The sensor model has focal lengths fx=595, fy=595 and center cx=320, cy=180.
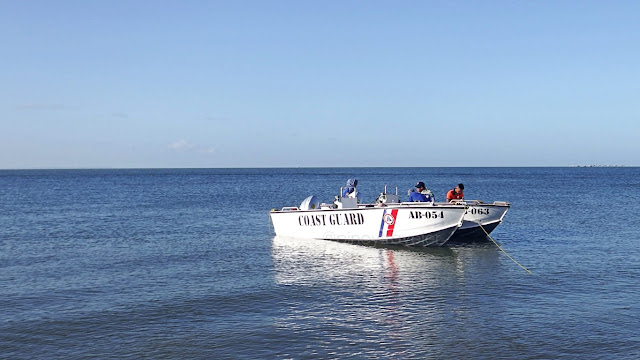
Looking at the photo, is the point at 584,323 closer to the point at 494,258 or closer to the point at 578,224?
the point at 494,258

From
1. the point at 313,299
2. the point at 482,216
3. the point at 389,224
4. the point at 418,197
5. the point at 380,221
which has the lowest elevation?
the point at 313,299

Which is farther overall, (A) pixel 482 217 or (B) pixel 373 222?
(A) pixel 482 217

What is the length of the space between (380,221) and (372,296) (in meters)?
9.70

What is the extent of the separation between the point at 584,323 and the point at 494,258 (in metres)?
10.2

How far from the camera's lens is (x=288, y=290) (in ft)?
58.7

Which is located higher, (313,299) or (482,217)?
(482,217)

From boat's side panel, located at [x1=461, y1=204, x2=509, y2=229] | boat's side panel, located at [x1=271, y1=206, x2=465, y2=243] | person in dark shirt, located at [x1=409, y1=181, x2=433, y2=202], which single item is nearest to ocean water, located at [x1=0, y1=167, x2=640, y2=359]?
boat's side panel, located at [x1=271, y1=206, x2=465, y2=243]

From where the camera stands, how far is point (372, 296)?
664 inches

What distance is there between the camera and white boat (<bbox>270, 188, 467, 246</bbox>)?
25.5 metres

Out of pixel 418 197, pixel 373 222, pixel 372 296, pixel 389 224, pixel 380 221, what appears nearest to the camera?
pixel 372 296

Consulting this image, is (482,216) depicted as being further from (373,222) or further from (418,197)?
(373,222)

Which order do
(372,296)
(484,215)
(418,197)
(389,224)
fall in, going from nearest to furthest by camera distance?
(372,296)
(389,224)
(418,197)
(484,215)

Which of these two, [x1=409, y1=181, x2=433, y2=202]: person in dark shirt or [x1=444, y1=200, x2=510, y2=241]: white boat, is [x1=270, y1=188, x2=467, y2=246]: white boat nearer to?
[x1=409, y1=181, x2=433, y2=202]: person in dark shirt

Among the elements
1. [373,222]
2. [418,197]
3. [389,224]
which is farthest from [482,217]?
[373,222]
